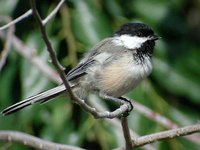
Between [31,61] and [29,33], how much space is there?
0.69 ft

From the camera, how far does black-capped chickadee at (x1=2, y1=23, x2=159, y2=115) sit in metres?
2.79

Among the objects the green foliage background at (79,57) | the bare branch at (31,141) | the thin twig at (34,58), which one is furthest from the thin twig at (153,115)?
the bare branch at (31,141)

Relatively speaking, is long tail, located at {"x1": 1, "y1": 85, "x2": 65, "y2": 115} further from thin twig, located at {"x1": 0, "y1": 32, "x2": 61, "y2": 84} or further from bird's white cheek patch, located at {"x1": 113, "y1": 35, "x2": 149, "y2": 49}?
bird's white cheek patch, located at {"x1": 113, "y1": 35, "x2": 149, "y2": 49}

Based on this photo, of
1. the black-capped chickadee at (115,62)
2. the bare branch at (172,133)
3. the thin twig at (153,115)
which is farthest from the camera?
the thin twig at (153,115)

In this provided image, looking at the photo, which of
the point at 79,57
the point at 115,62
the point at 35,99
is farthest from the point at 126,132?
the point at 79,57

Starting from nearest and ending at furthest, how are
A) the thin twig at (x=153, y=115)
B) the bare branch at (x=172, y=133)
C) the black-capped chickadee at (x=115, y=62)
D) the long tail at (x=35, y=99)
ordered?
the bare branch at (x=172, y=133) → the long tail at (x=35, y=99) → the black-capped chickadee at (x=115, y=62) → the thin twig at (x=153, y=115)

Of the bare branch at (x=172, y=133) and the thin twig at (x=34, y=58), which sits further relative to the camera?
the thin twig at (x=34, y=58)

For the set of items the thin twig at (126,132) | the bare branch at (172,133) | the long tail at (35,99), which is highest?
the long tail at (35,99)

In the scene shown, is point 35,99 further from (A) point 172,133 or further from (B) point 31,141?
(A) point 172,133

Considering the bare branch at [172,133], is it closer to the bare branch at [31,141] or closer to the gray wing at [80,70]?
the bare branch at [31,141]

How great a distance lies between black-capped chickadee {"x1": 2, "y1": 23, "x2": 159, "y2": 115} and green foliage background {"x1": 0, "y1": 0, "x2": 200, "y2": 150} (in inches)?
6.9

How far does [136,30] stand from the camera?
9.43ft

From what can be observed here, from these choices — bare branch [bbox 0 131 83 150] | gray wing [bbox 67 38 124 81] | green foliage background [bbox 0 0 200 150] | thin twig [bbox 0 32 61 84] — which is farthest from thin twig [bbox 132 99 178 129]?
bare branch [bbox 0 131 83 150]

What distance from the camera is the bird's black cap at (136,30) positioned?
9.38 feet
